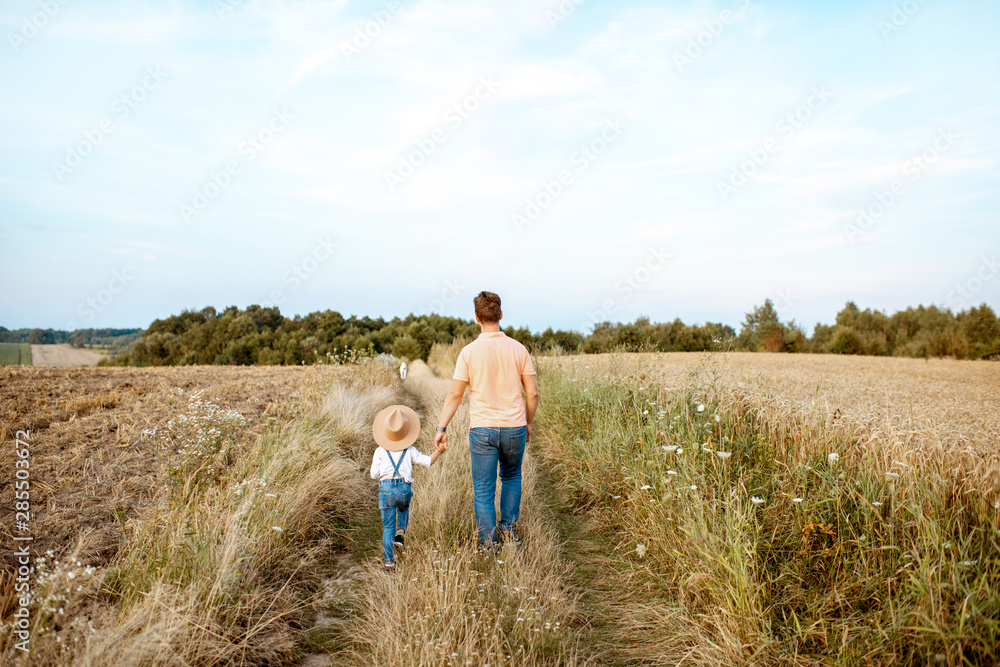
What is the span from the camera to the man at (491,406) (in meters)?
4.42

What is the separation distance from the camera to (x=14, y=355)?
11305 millimetres

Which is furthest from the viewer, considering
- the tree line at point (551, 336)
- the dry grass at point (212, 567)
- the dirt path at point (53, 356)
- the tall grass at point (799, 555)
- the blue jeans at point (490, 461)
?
the tree line at point (551, 336)

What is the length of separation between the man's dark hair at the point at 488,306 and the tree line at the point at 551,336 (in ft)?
58.9

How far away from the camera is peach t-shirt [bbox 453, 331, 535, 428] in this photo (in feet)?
14.5

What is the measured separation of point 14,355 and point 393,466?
12070mm

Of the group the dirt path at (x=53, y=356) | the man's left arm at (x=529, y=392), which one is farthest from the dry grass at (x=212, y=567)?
the dirt path at (x=53, y=356)

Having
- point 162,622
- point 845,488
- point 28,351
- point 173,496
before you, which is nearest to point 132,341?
point 28,351

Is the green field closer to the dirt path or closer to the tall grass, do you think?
the dirt path

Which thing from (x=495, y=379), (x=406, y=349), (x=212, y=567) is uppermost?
(x=406, y=349)

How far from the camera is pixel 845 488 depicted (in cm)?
359

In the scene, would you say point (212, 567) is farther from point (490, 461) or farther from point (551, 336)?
point (551, 336)

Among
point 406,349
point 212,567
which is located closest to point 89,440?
point 212,567

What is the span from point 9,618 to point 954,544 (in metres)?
5.23

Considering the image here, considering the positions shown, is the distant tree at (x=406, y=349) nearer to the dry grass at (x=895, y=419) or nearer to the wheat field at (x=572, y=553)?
the dry grass at (x=895, y=419)
